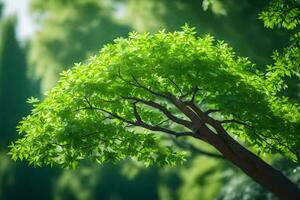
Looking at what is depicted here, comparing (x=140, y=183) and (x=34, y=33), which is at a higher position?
(x=34, y=33)

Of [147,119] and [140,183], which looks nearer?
[147,119]

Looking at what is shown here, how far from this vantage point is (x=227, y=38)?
14789 mm

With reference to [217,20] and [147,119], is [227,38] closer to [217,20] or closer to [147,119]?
[217,20]

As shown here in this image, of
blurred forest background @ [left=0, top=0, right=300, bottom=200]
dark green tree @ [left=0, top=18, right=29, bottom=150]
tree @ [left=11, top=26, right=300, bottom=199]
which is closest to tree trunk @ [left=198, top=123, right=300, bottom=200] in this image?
tree @ [left=11, top=26, right=300, bottom=199]

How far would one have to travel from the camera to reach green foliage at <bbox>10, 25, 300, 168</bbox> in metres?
7.43

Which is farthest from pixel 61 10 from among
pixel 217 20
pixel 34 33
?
pixel 217 20

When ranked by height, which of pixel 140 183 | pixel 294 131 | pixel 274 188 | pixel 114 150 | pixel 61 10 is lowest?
pixel 274 188

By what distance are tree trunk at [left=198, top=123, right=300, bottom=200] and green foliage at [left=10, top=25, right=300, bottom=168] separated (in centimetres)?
45

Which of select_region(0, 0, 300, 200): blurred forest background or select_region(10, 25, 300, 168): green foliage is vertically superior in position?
select_region(0, 0, 300, 200): blurred forest background

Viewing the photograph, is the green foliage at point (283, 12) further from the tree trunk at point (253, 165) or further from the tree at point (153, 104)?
the tree trunk at point (253, 165)

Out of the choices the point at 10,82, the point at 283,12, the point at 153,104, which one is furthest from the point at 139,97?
the point at 10,82

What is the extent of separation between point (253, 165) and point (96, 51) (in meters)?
18.4

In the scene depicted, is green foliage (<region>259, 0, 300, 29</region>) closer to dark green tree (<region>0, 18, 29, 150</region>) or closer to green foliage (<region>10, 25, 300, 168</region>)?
green foliage (<region>10, 25, 300, 168</region>)

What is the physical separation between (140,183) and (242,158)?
2928 cm
